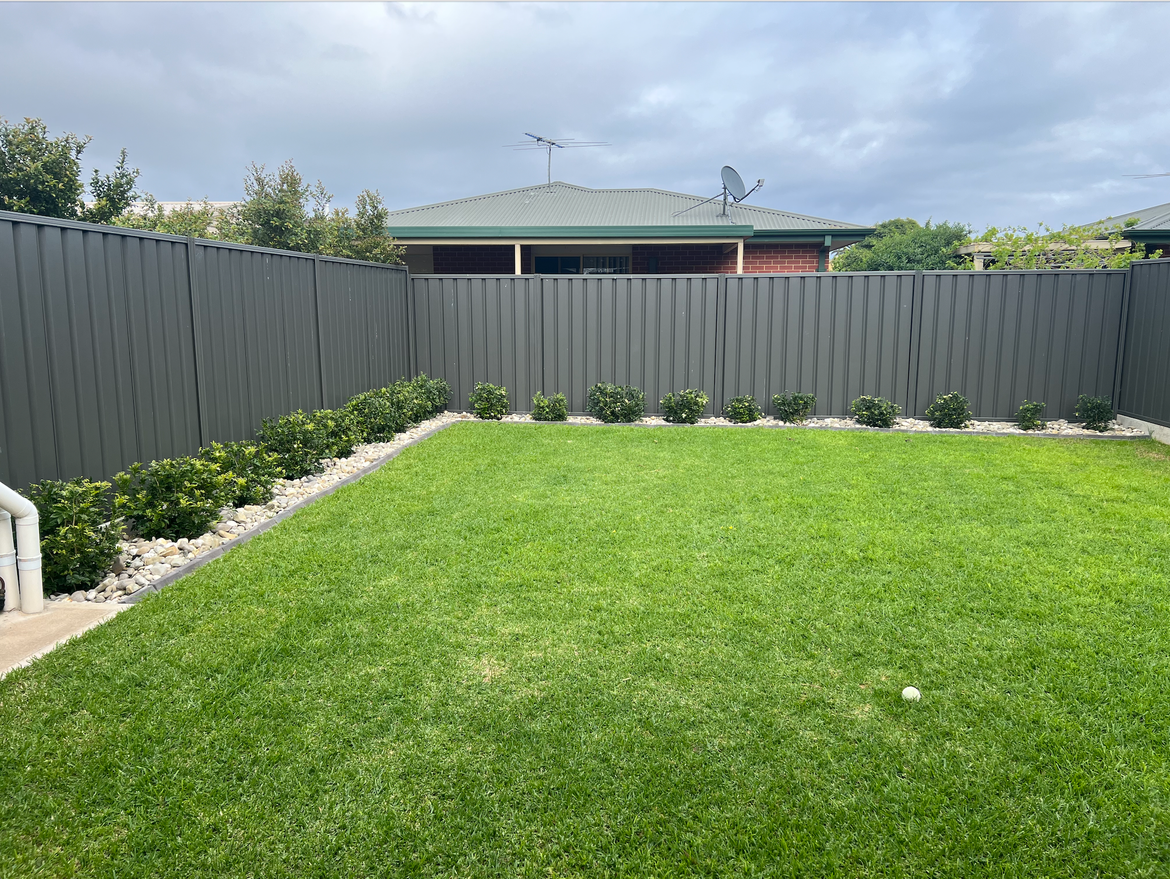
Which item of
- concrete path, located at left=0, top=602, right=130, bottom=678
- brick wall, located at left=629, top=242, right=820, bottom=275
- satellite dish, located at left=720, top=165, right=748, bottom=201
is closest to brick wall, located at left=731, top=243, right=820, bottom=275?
brick wall, located at left=629, top=242, right=820, bottom=275

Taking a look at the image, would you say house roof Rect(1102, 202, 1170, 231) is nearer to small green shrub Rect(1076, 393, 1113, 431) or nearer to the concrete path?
small green shrub Rect(1076, 393, 1113, 431)

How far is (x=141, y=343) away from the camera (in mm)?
5066

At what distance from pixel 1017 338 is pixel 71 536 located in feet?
35.0

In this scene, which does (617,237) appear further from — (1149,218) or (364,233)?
(1149,218)

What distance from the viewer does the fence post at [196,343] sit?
562cm

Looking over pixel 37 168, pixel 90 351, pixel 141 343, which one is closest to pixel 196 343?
pixel 141 343

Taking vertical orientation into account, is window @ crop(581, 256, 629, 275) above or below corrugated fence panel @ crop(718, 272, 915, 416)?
above

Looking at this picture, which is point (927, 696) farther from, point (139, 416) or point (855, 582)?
point (139, 416)

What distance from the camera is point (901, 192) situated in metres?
43.3

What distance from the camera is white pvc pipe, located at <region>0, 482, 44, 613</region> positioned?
3598 mm

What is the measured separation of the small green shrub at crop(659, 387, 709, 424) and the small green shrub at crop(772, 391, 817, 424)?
3.47 feet

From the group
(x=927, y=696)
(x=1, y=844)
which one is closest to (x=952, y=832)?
(x=927, y=696)

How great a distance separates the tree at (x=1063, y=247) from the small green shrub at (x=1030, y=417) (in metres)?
7.86

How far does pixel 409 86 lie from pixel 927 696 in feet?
75.4
